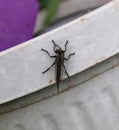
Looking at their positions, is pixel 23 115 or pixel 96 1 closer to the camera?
pixel 23 115

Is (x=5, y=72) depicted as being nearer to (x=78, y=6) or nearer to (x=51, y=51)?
(x=51, y=51)

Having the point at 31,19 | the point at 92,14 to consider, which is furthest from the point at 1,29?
the point at 92,14

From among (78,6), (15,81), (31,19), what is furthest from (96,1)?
(15,81)

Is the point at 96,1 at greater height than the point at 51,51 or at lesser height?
greater

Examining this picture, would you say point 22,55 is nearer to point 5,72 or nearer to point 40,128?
point 5,72

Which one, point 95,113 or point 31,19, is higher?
point 31,19

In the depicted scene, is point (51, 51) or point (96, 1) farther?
point (96, 1)
